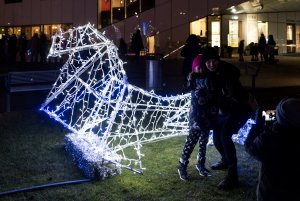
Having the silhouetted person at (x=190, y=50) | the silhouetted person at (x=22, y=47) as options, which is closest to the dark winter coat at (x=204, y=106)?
the silhouetted person at (x=190, y=50)


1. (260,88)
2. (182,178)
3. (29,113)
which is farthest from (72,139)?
(260,88)

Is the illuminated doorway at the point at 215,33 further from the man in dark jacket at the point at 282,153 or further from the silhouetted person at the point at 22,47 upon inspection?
the man in dark jacket at the point at 282,153

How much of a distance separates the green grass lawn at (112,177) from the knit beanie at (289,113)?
2.63 meters

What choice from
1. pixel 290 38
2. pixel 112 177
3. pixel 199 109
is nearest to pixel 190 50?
pixel 199 109

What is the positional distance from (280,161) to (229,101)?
9.53 feet

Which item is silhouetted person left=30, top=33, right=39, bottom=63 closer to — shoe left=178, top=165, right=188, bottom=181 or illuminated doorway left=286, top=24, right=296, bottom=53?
illuminated doorway left=286, top=24, right=296, bottom=53

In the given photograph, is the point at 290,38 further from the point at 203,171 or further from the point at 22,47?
the point at 203,171

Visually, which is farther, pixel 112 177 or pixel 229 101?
pixel 112 177

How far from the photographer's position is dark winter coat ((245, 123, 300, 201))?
336 cm

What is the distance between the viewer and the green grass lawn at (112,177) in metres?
5.93

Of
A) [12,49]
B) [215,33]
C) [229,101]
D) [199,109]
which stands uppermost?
[215,33]

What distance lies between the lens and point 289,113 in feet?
11.1

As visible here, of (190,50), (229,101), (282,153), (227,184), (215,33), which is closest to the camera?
(282,153)

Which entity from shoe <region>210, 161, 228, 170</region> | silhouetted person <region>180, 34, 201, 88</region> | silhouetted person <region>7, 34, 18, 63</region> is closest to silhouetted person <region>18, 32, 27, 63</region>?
silhouetted person <region>7, 34, 18, 63</region>
